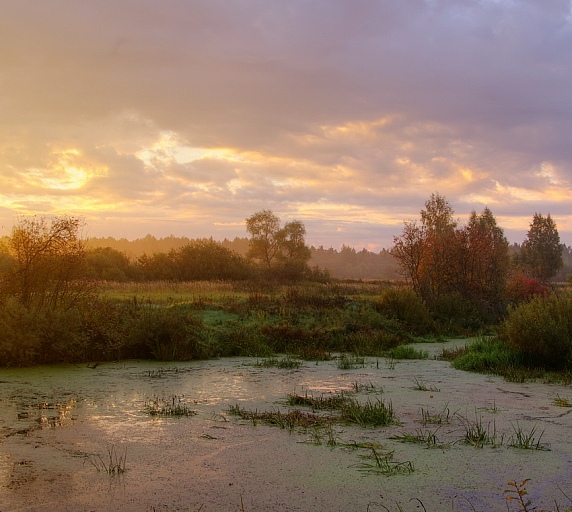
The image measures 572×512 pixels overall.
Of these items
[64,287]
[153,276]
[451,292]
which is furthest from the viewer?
[153,276]

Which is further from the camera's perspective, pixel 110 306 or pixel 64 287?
pixel 110 306

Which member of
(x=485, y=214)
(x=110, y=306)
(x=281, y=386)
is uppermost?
(x=485, y=214)

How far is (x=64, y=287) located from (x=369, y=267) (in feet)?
468

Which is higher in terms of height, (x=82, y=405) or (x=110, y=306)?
(x=110, y=306)

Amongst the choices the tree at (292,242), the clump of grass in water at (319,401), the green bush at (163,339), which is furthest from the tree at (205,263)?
the clump of grass in water at (319,401)

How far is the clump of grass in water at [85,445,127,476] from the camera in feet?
16.0

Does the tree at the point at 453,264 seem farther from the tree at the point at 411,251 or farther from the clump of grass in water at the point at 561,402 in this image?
the clump of grass in water at the point at 561,402

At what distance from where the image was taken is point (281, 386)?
9.30 m

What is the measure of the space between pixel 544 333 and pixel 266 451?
25.1 feet

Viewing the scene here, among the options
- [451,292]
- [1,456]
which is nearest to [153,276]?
[451,292]

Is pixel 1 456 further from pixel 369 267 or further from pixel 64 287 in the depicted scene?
pixel 369 267

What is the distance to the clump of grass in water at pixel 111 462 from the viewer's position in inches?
192

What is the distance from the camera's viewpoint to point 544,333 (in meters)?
10.9

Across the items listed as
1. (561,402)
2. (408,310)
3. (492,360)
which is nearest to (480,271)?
(408,310)
